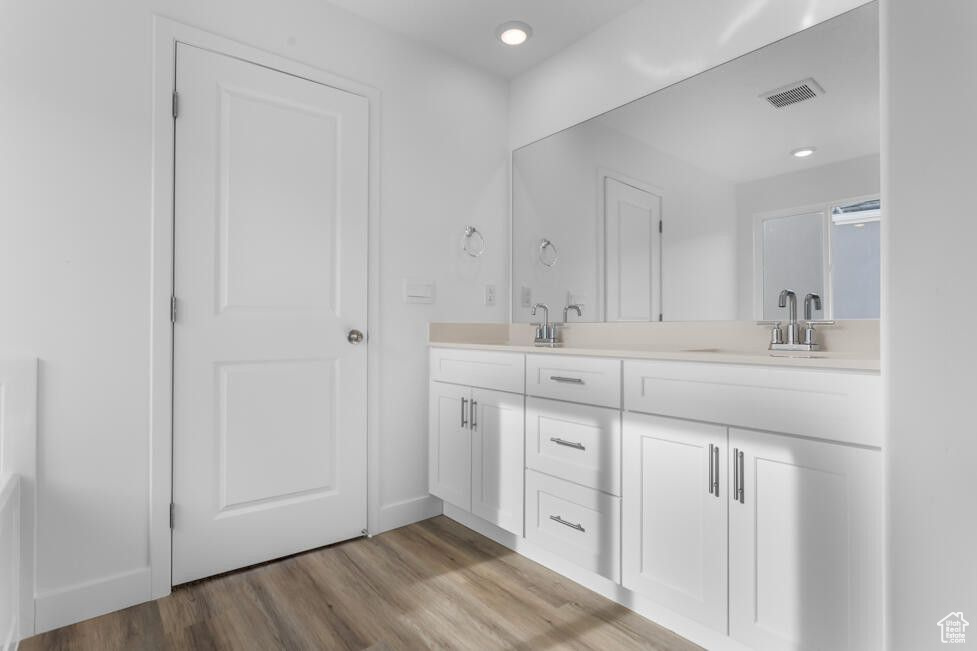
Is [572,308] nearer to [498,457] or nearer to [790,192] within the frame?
[498,457]

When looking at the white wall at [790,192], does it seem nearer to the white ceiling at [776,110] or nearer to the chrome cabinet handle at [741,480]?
the white ceiling at [776,110]

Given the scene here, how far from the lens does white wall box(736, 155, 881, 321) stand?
162cm

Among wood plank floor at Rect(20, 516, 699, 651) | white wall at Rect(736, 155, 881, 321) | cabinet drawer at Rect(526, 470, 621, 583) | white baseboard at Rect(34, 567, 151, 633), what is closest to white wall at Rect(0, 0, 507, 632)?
white baseboard at Rect(34, 567, 151, 633)

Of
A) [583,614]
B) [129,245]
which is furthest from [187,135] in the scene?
[583,614]

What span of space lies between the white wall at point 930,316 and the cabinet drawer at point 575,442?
3.36 ft

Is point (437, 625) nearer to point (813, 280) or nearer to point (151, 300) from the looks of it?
point (151, 300)

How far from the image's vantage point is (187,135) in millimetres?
1857

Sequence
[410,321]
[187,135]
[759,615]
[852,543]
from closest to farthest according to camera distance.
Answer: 1. [852,543]
2. [759,615]
3. [187,135]
4. [410,321]

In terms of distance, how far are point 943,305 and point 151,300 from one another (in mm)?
2110

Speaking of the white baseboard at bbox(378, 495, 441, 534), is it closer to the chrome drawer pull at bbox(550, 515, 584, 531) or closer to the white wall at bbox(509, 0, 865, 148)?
the chrome drawer pull at bbox(550, 515, 584, 531)

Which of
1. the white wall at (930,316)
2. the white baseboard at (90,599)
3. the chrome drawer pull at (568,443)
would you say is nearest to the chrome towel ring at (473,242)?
the chrome drawer pull at (568,443)

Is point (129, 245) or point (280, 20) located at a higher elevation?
point (280, 20)

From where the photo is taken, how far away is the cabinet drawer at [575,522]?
5.46 feet

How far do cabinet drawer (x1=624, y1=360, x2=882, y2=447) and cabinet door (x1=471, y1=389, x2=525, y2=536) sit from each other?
57 centimetres
